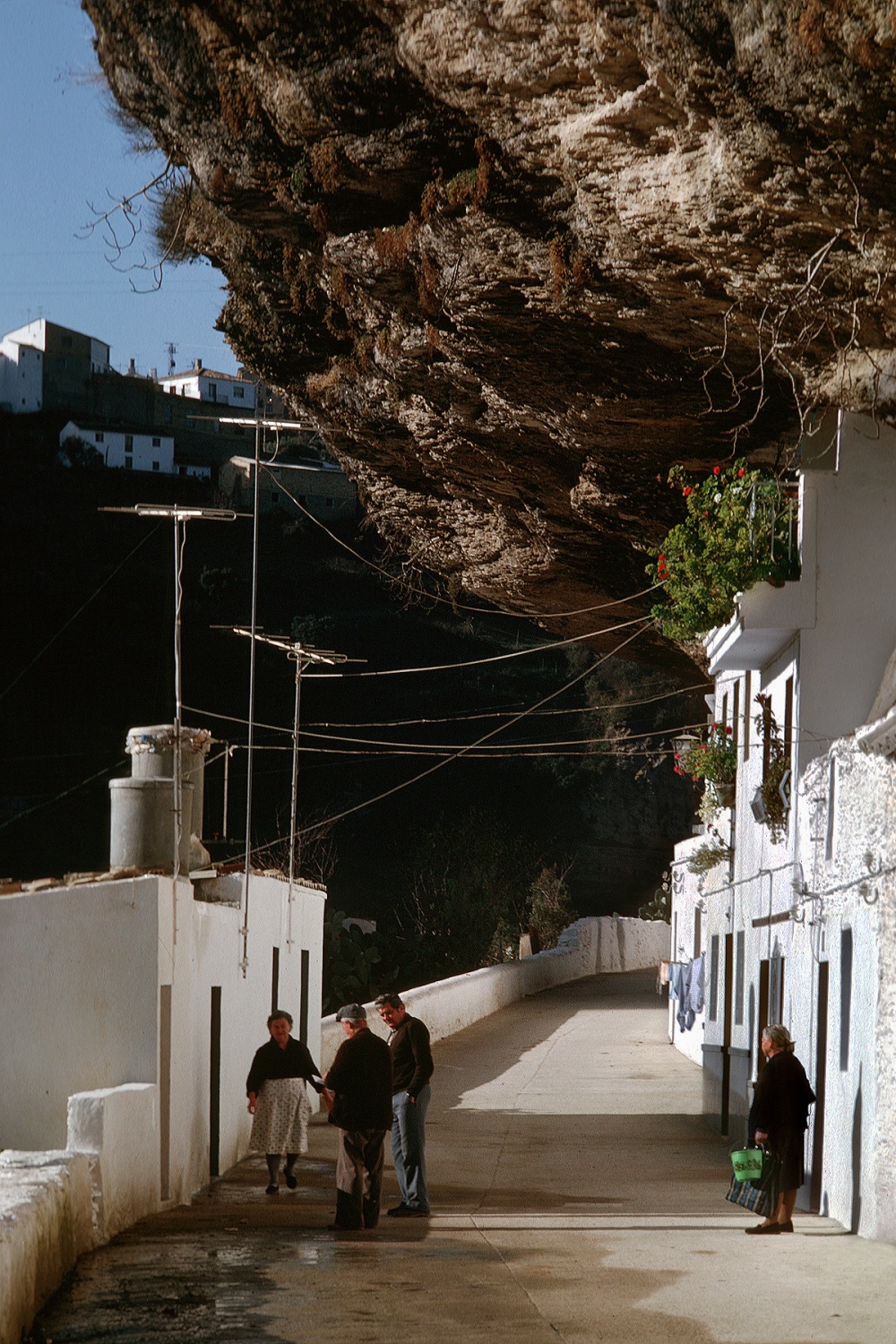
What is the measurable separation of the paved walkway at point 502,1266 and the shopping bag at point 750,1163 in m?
0.41

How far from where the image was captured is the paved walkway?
7.02 meters

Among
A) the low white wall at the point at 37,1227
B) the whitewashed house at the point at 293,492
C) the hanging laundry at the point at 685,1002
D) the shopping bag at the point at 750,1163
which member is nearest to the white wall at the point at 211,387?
the whitewashed house at the point at 293,492

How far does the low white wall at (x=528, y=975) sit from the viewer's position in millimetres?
25047

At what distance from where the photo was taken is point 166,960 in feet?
38.0

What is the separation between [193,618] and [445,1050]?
4167 centimetres

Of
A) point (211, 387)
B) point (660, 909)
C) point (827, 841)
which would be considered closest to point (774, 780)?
point (827, 841)

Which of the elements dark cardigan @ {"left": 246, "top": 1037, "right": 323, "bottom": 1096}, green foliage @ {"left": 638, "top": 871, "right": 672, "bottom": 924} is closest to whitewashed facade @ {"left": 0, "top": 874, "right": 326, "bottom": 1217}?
dark cardigan @ {"left": 246, "top": 1037, "right": 323, "bottom": 1096}

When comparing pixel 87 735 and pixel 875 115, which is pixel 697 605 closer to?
pixel 875 115

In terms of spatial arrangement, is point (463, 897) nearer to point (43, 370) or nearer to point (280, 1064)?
point (280, 1064)

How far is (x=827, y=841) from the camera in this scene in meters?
11.8

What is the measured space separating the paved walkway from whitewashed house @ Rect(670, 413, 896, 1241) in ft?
2.65

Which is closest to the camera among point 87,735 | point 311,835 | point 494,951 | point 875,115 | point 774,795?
point 875,115

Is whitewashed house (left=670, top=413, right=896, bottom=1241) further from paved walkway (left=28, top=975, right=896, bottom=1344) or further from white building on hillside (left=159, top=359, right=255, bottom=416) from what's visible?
white building on hillside (left=159, top=359, right=255, bottom=416)

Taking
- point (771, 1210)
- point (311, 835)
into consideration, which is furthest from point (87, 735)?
point (771, 1210)
